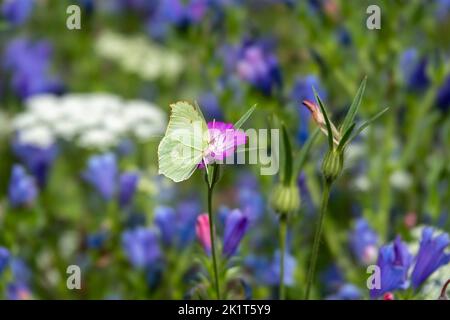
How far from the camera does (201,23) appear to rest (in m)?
1.88

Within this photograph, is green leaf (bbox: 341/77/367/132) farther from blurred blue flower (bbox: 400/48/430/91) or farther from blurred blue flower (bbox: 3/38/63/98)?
blurred blue flower (bbox: 3/38/63/98)

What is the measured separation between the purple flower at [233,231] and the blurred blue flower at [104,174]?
0.53 meters

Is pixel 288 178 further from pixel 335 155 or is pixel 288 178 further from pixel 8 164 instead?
pixel 8 164

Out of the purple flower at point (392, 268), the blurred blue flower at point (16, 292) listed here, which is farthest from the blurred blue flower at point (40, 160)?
the purple flower at point (392, 268)

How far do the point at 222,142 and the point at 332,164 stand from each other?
0.42 ft

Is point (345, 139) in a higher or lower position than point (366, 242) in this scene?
higher

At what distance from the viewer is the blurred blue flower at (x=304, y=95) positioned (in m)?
1.55

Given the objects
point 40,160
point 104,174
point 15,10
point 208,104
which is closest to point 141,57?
point 208,104

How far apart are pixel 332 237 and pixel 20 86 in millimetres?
971

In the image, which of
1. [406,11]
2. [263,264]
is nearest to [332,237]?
[263,264]

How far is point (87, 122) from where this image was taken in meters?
1.96

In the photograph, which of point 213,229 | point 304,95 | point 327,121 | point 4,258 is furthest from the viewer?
point 304,95

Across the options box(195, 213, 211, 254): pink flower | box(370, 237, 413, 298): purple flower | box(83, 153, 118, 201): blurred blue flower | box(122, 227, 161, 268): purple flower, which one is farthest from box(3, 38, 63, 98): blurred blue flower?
box(370, 237, 413, 298): purple flower

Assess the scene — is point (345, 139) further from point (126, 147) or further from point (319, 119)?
point (126, 147)
